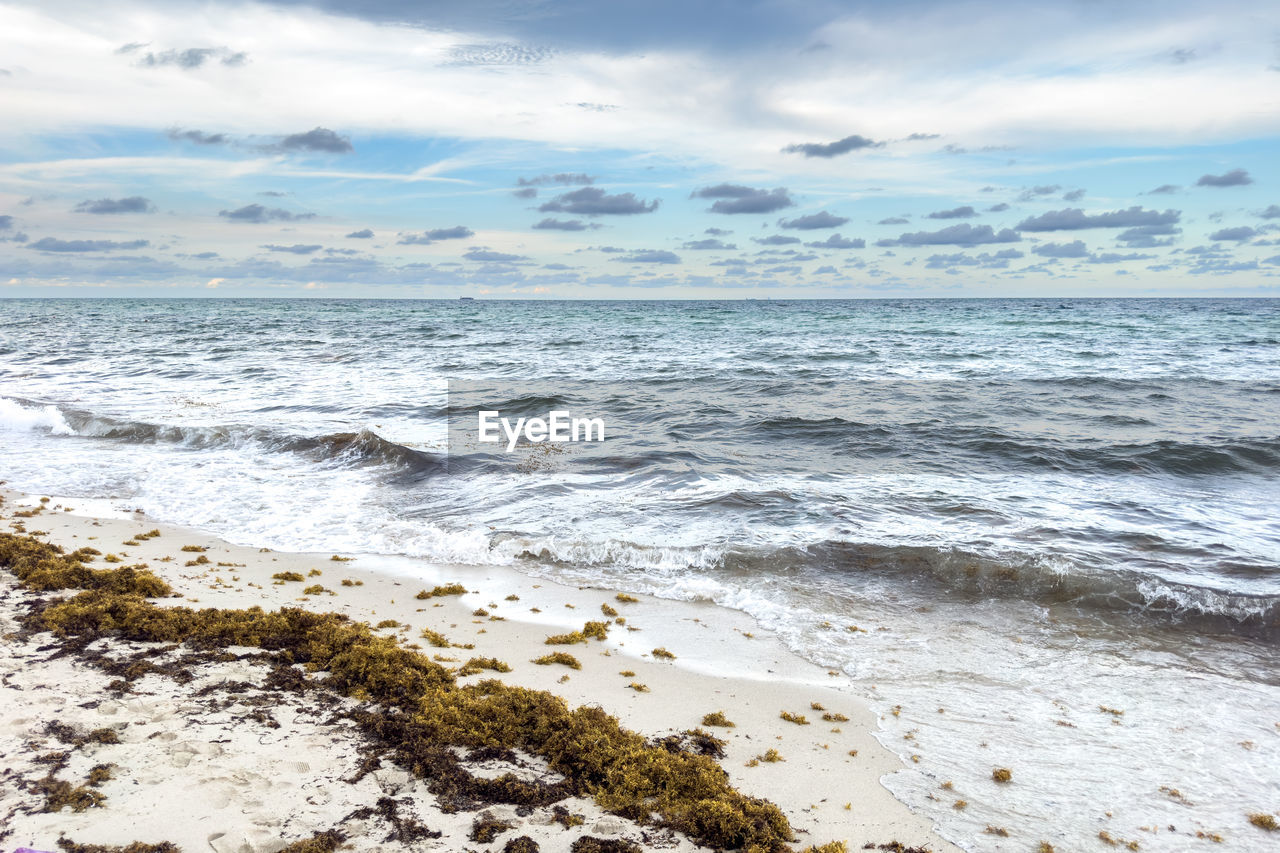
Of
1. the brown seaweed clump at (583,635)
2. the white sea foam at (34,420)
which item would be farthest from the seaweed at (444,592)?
the white sea foam at (34,420)

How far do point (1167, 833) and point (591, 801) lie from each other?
300 centimetres

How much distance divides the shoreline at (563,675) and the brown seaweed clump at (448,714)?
21 centimetres

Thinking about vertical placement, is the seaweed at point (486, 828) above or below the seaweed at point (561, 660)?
above

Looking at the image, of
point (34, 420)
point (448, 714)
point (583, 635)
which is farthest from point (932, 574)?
point (34, 420)

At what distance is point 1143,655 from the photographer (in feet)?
18.4

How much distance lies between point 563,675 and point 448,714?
1.08m

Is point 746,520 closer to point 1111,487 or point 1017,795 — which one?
point 1017,795

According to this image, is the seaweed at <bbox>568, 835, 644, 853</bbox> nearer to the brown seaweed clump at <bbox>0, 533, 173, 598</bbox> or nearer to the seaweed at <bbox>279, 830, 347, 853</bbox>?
the seaweed at <bbox>279, 830, 347, 853</bbox>

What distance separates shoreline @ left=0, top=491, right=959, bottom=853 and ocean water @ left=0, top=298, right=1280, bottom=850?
Result: 31 cm

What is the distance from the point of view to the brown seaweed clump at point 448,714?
3.52 m

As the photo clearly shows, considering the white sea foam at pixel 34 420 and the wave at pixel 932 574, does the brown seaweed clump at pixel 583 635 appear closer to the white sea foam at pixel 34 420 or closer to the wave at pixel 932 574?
the wave at pixel 932 574

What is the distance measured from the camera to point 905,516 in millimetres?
8906

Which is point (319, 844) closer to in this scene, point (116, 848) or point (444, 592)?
point (116, 848)

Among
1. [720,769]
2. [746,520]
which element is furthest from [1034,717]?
[746,520]
